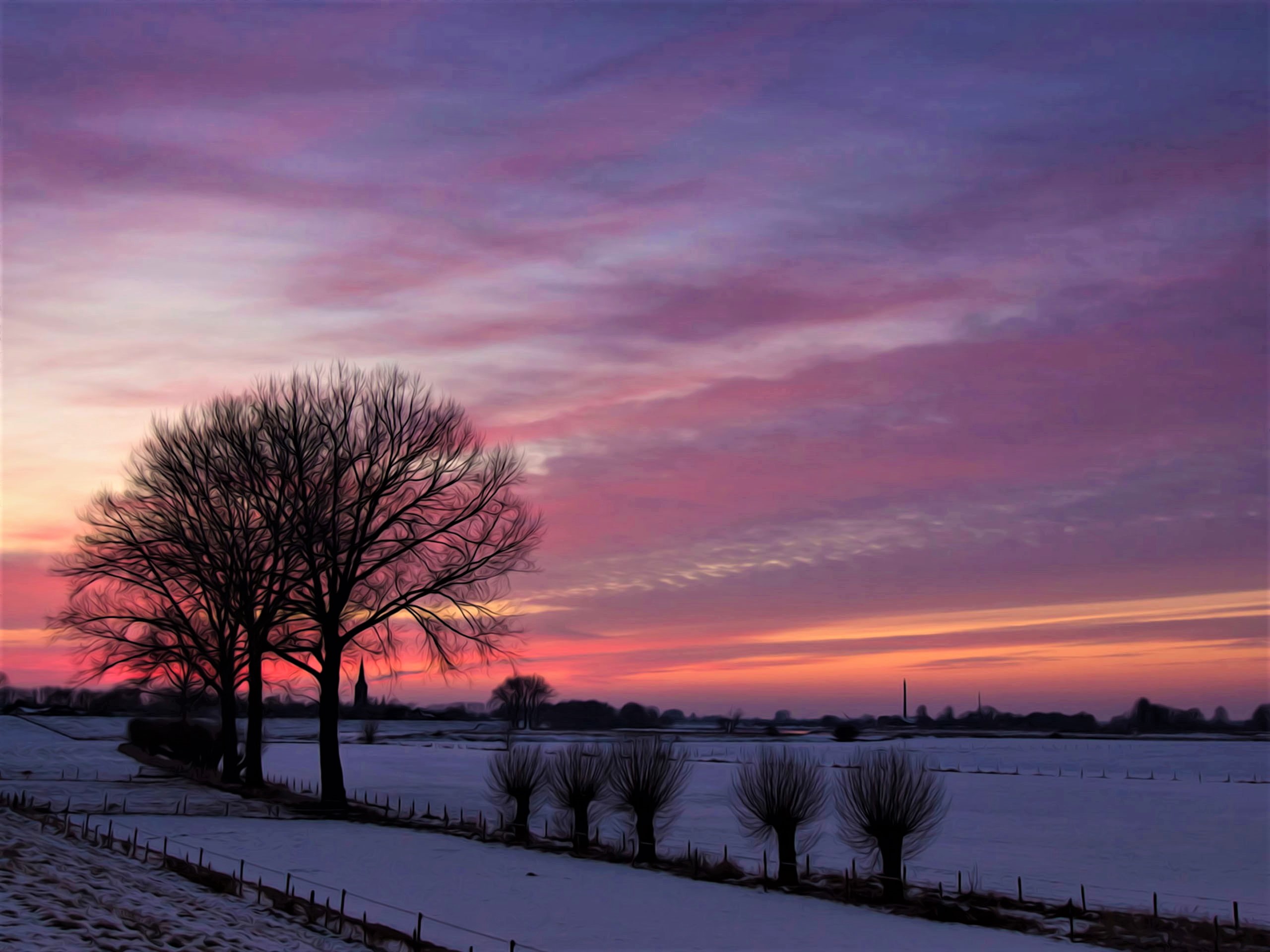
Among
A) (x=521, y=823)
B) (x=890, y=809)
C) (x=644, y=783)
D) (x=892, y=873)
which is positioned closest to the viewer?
(x=892, y=873)

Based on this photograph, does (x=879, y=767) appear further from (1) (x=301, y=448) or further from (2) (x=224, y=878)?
(1) (x=301, y=448)

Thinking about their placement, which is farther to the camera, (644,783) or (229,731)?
(229,731)

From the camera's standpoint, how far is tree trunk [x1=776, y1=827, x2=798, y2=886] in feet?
127

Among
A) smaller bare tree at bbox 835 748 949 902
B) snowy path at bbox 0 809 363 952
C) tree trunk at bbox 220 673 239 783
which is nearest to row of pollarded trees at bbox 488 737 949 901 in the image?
smaller bare tree at bbox 835 748 949 902

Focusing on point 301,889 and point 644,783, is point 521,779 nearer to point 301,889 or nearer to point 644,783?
point 644,783

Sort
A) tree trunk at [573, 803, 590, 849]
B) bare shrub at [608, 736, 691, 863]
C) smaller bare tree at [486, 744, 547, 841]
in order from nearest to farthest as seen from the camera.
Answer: bare shrub at [608, 736, 691, 863]
tree trunk at [573, 803, 590, 849]
smaller bare tree at [486, 744, 547, 841]

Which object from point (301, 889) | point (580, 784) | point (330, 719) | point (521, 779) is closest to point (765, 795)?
point (580, 784)

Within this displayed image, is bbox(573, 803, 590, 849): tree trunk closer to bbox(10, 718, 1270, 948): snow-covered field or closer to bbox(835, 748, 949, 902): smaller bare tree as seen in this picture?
bbox(10, 718, 1270, 948): snow-covered field

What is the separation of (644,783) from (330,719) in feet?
57.2

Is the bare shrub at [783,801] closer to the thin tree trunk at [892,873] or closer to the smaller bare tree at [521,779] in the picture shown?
the thin tree trunk at [892,873]

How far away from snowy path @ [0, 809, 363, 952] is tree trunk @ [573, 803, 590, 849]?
1946 cm

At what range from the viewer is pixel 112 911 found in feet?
73.9

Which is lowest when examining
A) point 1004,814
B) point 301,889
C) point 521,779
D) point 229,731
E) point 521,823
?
point 1004,814

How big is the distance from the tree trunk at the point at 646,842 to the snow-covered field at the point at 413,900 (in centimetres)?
144
